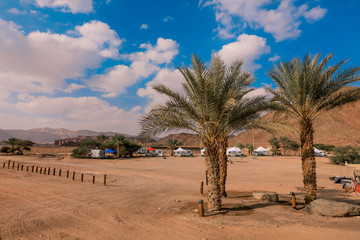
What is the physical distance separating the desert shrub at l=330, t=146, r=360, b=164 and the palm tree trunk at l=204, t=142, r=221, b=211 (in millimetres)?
36650

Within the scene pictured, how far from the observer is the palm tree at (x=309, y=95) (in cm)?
1076

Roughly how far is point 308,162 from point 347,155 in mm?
34534

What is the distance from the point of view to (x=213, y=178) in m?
9.84

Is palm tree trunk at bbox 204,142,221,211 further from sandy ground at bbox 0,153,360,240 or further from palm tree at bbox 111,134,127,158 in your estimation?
palm tree at bbox 111,134,127,158

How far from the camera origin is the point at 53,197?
40.7 feet

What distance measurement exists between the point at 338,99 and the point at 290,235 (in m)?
7.63

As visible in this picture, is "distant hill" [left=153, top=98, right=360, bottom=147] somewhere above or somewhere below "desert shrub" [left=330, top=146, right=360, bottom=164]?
above

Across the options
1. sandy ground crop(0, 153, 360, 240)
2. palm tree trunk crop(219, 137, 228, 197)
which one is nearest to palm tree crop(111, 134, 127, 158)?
sandy ground crop(0, 153, 360, 240)

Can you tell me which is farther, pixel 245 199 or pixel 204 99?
pixel 245 199

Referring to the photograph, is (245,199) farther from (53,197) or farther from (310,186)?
(53,197)

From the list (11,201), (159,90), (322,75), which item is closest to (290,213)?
(322,75)

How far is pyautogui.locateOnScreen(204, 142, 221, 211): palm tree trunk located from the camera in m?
9.77

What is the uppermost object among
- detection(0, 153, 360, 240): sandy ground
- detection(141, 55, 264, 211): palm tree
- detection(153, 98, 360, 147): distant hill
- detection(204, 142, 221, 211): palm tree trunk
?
detection(153, 98, 360, 147): distant hill

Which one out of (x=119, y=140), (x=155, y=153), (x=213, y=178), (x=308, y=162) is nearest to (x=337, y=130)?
(x=155, y=153)
